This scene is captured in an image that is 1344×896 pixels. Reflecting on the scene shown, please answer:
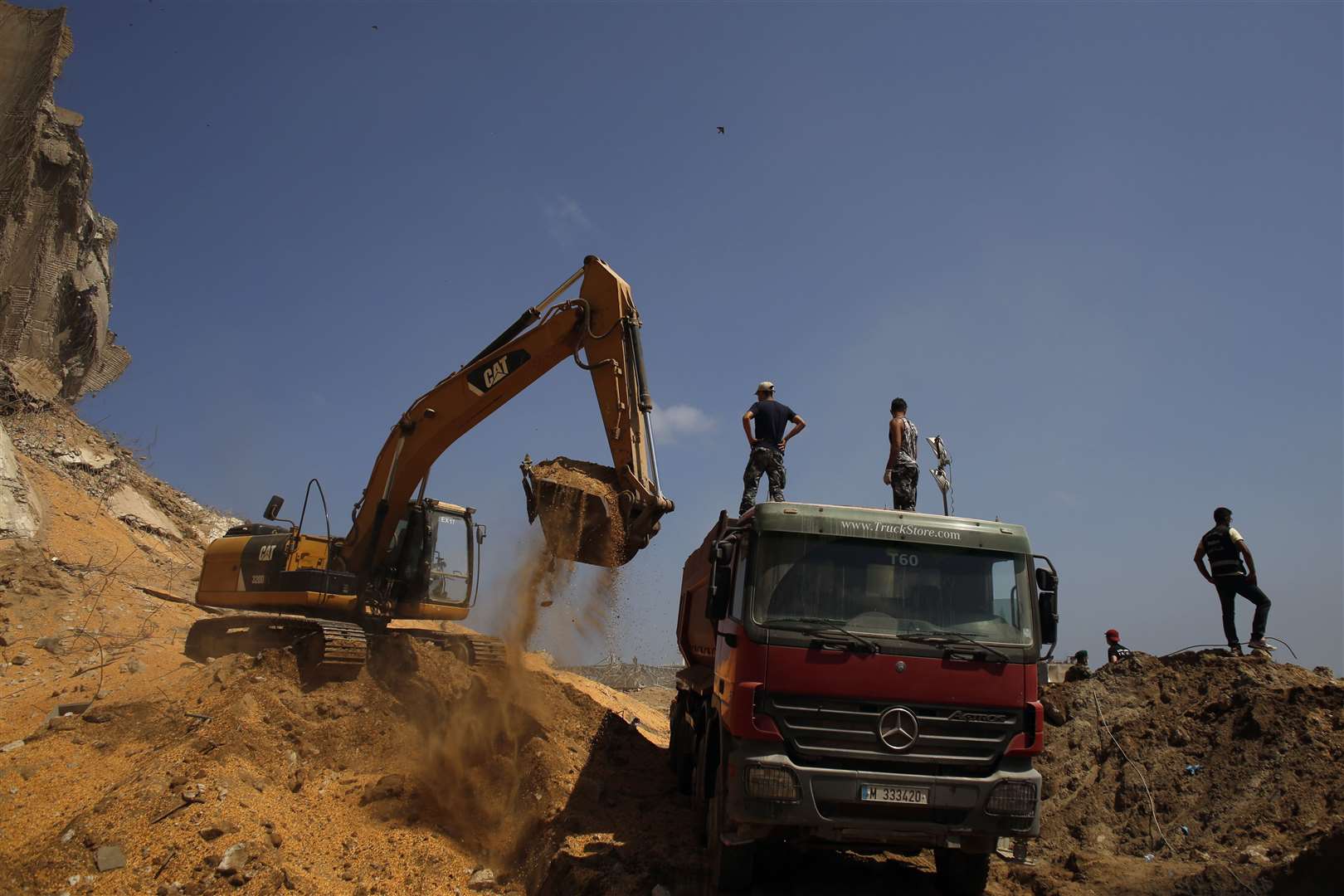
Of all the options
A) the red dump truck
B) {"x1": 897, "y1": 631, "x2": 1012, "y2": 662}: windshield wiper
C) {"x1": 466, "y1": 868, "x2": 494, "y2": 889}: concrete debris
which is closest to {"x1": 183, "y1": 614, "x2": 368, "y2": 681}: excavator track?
{"x1": 466, "y1": 868, "x2": 494, "y2": 889}: concrete debris

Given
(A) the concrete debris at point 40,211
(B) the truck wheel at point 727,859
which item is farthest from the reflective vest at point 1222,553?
(A) the concrete debris at point 40,211

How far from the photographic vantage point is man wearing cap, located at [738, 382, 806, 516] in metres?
10.5

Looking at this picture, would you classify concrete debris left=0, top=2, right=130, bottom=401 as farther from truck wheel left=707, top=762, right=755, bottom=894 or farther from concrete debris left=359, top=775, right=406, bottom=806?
truck wheel left=707, top=762, right=755, bottom=894

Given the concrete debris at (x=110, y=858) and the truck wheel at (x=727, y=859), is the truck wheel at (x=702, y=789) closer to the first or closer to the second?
the truck wheel at (x=727, y=859)

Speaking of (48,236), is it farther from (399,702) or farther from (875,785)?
(875,785)

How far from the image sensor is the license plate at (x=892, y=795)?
5.81m

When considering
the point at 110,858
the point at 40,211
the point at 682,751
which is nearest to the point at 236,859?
the point at 110,858

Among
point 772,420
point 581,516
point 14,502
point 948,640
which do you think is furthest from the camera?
point 14,502

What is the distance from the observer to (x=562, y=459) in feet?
32.2

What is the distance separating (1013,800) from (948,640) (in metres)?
1.10

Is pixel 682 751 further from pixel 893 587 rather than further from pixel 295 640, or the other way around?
pixel 295 640

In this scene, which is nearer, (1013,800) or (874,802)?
(874,802)

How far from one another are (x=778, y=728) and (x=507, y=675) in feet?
21.3

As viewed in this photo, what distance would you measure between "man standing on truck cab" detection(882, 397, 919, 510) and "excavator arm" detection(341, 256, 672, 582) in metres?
2.72
